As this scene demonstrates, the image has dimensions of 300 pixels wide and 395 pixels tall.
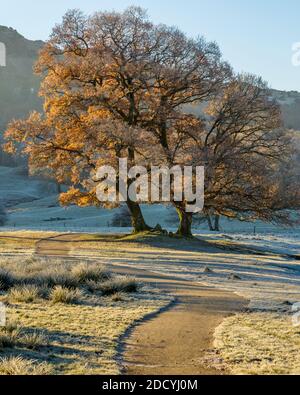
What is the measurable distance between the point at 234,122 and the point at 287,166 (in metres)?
5.08

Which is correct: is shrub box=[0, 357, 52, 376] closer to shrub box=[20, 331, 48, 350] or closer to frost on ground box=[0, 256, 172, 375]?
frost on ground box=[0, 256, 172, 375]

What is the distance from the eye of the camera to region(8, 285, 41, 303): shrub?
1460 cm

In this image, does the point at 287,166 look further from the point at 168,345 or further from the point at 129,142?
the point at 168,345

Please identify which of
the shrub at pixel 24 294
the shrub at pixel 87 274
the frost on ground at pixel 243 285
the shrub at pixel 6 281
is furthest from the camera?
the shrub at pixel 87 274

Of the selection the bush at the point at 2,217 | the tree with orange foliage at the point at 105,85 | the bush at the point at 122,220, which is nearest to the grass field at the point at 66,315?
the tree with orange foliage at the point at 105,85

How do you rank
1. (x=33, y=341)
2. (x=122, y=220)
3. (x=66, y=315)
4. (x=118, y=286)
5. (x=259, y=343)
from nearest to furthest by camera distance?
(x=33, y=341)
(x=259, y=343)
(x=66, y=315)
(x=118, y=286)
(x=122, y=220)

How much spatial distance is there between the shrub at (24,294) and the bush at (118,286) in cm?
212

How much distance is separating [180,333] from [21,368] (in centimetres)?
457

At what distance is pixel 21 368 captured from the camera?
8.02m

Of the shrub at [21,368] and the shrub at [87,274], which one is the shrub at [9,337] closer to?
the shrub at [21,368]

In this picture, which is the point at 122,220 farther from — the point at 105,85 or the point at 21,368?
the point at 21,368

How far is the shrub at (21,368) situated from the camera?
8.00 meters

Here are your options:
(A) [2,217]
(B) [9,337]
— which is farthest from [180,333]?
(A) [2,217]
